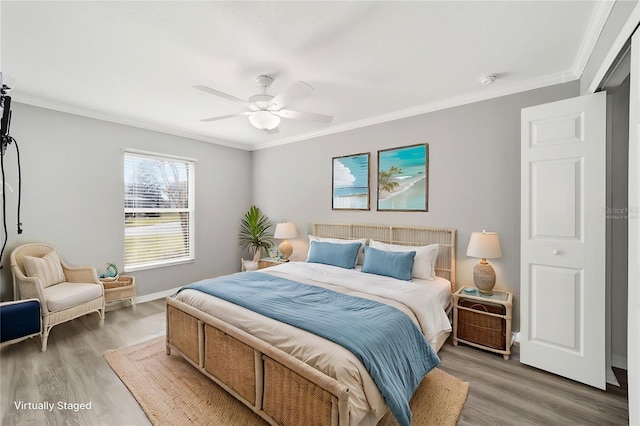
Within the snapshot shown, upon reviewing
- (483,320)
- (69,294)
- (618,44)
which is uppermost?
(618,44)

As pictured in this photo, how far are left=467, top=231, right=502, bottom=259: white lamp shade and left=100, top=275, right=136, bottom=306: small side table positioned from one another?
4.24 meters

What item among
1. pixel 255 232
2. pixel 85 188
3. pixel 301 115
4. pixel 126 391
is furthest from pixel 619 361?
pixel 85 188

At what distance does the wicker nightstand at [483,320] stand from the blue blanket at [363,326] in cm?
98

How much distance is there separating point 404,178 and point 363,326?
2.39m

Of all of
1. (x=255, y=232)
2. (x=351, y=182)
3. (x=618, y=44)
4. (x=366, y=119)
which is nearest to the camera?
(x=618, y=44)

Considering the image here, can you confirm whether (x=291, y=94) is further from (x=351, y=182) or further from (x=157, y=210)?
(x=157, y=210)

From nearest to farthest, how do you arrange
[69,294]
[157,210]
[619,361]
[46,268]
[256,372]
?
[256,372] → [619,361] → [69,294] → [46,268] → [157,210]

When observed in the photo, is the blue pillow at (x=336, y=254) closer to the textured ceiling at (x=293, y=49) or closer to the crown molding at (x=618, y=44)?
the textured ceiling at (x=293, y=49)

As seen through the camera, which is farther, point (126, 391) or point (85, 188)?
point (85, 188)

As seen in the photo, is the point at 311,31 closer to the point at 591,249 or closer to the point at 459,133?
the point at 459,133

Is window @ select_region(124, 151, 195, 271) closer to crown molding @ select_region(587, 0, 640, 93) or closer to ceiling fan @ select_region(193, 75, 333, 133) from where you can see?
ceiling fan @ select_region(193, 75, 333, 133)

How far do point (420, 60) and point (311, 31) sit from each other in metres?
1.02

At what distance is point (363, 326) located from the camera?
6.32 ft

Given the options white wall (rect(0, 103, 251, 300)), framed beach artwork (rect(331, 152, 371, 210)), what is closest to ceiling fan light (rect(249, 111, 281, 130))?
framed beach artwork (rect(331, 152, 371, 210))
